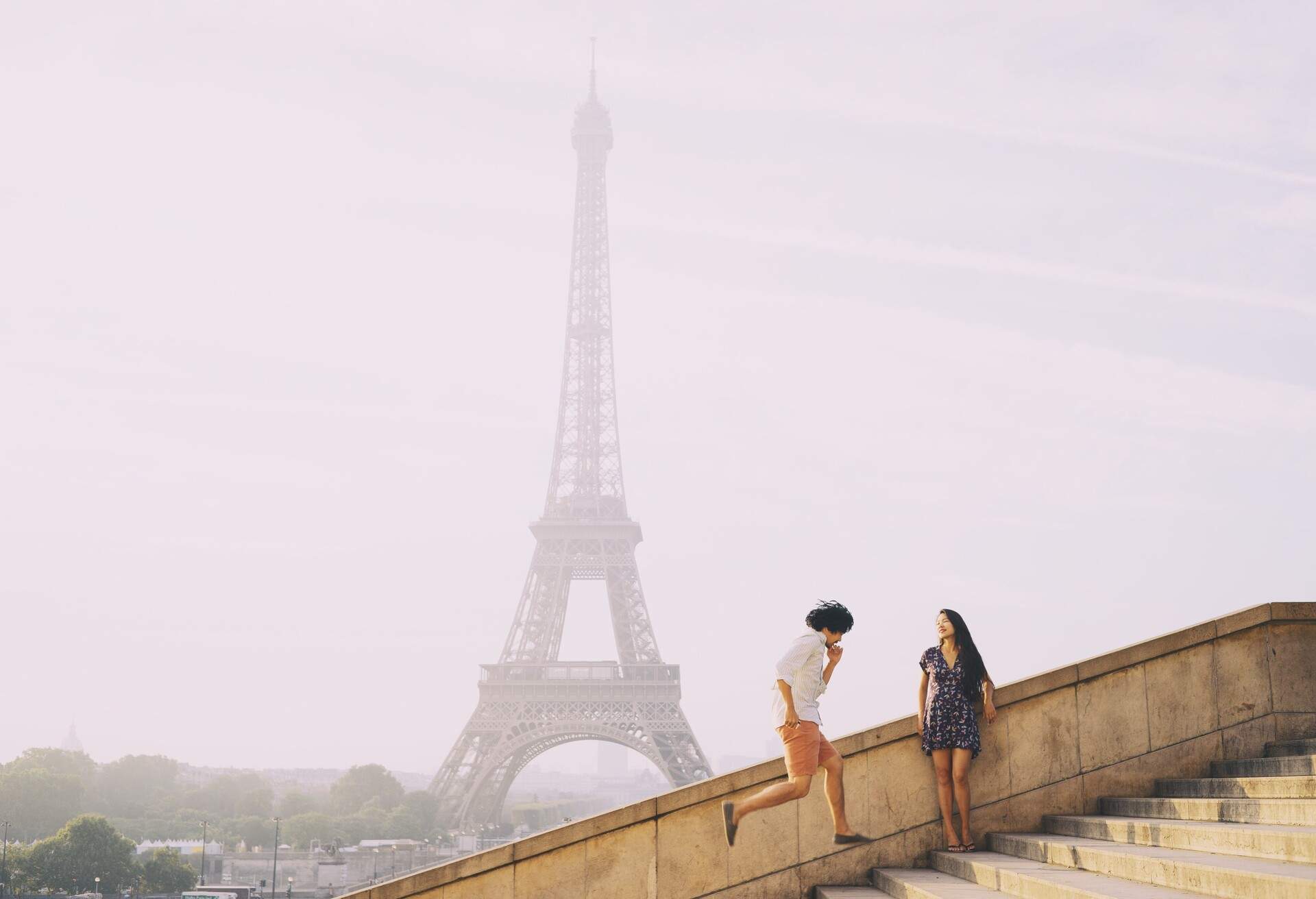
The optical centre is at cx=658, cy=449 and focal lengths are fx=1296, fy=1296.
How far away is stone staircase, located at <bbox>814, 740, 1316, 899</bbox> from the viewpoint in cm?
543

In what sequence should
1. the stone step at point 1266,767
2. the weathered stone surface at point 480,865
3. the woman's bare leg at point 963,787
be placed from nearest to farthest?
the stone step at point 1266,767
the woman's bare leg at point 963,787
the weathered stone surface at point 480,865

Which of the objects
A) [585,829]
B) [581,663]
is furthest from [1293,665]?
[581,663]

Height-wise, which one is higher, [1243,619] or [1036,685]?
[1243,619]

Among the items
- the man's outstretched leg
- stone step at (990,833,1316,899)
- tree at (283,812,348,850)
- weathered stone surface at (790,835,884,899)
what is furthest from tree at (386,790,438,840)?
stone step at (990,833,1316,899)

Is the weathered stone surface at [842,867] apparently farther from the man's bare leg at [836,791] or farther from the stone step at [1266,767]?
the stone step at [1266,767]

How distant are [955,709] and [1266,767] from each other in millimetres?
1833

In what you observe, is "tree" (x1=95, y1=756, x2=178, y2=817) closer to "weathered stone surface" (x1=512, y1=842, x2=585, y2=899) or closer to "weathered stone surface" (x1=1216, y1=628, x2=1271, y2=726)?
"weathered stone surface" (x1=512, y1=842, x2=585, y2=899)

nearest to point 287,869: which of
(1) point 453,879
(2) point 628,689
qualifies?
(2) point 628,689

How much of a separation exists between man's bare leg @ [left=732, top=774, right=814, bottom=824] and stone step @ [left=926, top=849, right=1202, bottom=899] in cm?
73

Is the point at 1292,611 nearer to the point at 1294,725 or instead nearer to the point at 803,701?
the point at 1294,725

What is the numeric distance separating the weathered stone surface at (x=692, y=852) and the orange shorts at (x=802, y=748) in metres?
1.07

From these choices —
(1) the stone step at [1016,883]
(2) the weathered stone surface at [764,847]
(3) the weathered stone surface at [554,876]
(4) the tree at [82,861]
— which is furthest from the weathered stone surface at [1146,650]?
(4) the tree at [82,861]

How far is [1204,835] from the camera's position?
6.29 metres

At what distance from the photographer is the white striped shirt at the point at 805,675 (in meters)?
7.18
